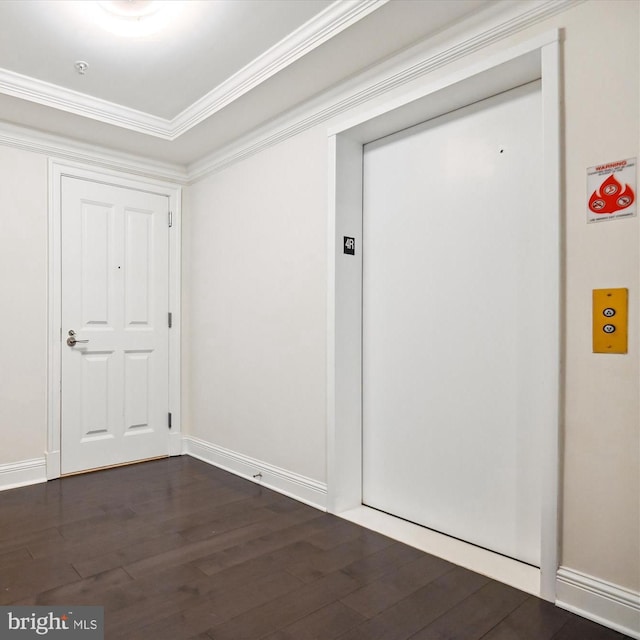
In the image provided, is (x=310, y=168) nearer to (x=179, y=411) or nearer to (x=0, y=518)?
(x=179, y=411)

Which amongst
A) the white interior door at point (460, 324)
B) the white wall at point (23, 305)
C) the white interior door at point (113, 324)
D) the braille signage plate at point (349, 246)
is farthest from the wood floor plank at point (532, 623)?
the white wall at point (23, 305)

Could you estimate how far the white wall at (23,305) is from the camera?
3424mm

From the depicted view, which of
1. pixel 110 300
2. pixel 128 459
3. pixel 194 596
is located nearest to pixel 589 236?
pixel 194 596

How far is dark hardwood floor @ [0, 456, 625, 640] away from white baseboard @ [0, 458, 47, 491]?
0.83ft

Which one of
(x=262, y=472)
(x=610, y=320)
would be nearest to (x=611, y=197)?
(x=610, y=320)

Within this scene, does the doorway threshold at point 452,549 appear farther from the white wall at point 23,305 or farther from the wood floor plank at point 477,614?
the white wall at point 23,305

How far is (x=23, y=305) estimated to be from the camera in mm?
3498

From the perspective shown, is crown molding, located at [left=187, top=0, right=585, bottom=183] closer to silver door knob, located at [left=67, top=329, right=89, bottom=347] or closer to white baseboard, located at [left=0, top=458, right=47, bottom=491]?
silver door knob, located at [left=67, top=329, right=89, bottom=347]

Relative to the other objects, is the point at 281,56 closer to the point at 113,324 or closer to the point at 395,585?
the point at 113,324

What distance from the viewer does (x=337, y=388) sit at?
9.64 feet

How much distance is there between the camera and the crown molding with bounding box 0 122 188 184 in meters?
3.45

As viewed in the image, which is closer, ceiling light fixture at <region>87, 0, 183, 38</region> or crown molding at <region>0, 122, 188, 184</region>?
ceiling light fixture at <region>87, 0, 183, 38</region>

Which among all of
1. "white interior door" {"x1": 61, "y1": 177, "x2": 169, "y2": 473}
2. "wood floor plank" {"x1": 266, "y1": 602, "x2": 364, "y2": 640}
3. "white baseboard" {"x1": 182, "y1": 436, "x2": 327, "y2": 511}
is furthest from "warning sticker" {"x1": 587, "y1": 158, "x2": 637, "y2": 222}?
"white interior door" {"x1": 61, "y1": 177, "x2": 169, "y2": 473}

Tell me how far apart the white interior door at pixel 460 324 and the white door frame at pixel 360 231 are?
58mm
